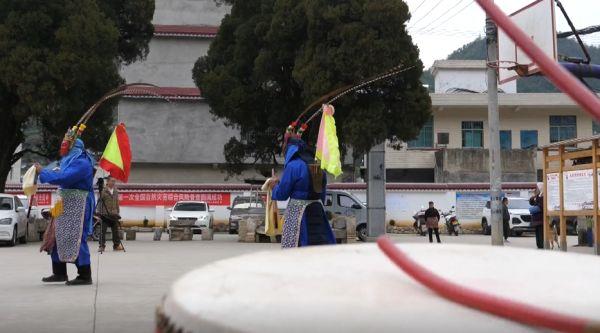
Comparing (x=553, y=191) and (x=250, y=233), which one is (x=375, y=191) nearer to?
(x=250, y=233)

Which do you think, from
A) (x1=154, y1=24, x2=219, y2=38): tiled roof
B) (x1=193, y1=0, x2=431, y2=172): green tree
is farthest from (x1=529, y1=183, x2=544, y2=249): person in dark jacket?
(x1=154, y1=24, x2=219, y2=38): tiled roof

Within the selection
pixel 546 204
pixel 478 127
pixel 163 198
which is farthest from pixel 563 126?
pixel 546 204

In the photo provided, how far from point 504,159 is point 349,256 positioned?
32.6 metres

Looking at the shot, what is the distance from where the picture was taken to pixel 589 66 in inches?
147

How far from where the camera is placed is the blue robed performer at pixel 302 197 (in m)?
6.28

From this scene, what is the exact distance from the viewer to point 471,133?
116 ft

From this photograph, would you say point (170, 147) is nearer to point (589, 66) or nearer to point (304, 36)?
point (304, 36)

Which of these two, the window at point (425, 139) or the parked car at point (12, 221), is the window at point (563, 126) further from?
the parked car at point (12, 221)

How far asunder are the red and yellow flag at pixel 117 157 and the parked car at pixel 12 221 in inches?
408

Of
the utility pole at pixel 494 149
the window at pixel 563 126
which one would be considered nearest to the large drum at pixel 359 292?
the utility pole at pixel 494 149

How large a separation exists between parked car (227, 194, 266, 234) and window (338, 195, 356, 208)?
2.74 meters

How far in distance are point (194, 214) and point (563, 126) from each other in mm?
18884

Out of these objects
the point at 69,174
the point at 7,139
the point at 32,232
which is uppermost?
the point at 7,139

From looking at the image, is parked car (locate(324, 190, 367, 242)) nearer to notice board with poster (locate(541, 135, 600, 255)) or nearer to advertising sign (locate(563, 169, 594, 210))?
notice board with poster (locate(541, 135, 600, 255))
